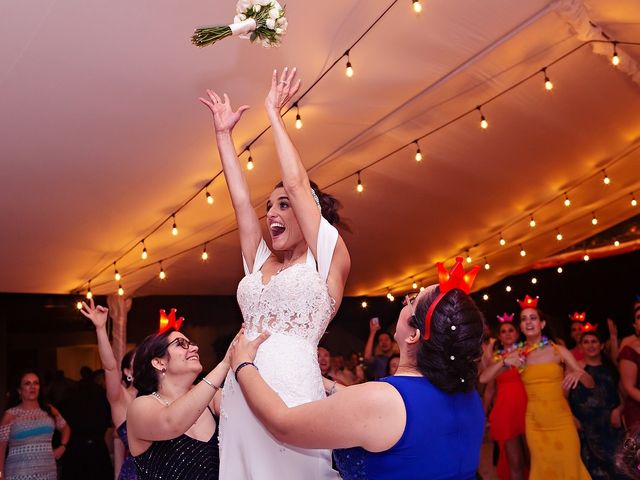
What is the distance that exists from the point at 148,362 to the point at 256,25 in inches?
46.7

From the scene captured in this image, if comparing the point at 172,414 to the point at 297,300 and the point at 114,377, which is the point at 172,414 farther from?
the point at 114,377

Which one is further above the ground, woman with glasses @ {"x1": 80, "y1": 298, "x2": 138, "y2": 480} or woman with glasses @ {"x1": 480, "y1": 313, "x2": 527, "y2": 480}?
woman with glasses @ {"x1": 80, "y1": 298, "x2": 138, "y2": 480}

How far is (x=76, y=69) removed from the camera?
4023 millimetres

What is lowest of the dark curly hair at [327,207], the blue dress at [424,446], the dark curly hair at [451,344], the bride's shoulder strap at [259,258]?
the blue dress at [424,446]

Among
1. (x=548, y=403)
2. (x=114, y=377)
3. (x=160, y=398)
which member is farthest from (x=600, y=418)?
(x=160, y=398)

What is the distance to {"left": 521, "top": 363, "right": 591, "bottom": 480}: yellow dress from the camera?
546 cm

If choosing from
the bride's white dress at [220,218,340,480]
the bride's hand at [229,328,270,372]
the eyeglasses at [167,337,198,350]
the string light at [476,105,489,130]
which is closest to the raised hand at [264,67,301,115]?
the bride's white dress at [220,218,340,480]

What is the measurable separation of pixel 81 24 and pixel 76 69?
380mm

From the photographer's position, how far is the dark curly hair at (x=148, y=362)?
2.70 m

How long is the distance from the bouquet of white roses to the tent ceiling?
4.42ft

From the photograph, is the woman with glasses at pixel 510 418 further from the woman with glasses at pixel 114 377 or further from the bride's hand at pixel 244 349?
the bride's hand at pixel 244 349

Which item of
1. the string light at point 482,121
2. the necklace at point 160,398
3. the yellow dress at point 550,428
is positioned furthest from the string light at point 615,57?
the necklace at point 160,398

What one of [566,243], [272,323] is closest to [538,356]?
[272,323]

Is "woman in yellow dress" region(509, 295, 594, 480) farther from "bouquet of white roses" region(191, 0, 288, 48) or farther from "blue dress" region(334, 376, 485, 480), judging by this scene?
"blue dress" region(334, 376, 485, 480)
